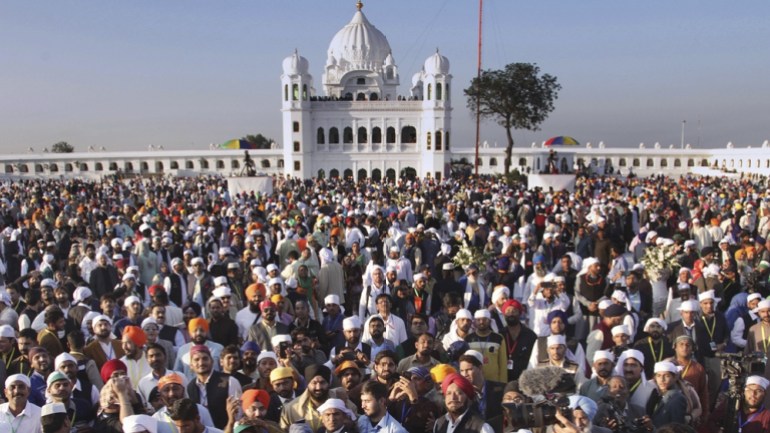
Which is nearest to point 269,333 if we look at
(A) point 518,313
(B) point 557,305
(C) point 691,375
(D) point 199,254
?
(A) point 518,313

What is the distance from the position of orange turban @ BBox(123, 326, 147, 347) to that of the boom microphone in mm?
3163

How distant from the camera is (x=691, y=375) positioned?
4863 millimetres

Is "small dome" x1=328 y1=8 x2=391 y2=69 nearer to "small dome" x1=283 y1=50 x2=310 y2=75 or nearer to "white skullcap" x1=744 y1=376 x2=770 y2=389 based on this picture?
"small dome" x1=283 y1=50 x2=310 y2=75

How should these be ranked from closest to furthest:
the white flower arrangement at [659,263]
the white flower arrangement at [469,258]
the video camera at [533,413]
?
the video camera at [533,413], the white flower arrangement at [659,263], the white flower arrangement at [469,258]

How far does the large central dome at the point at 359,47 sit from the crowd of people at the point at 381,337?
45783 mm

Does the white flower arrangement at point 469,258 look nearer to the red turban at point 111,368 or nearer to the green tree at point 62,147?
the red turban at point 111,368

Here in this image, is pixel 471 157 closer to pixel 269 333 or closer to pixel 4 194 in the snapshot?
pixel 4 194

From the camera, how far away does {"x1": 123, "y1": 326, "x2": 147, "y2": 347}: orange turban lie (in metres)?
5.25

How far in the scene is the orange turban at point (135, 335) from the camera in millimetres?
5246

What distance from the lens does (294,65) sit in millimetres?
48531

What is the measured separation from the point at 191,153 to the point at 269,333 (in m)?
56.7

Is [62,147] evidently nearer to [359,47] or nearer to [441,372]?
[359,47]

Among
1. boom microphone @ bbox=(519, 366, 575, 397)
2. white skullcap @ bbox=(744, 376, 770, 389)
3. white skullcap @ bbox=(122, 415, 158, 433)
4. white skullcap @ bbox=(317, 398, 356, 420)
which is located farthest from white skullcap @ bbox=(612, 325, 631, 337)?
white skullcap @ bbox=(122, 415, 158, 433)

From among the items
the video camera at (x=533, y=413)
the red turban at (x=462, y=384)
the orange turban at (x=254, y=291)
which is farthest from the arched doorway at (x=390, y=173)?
the video camera at (x=533, y=413)
